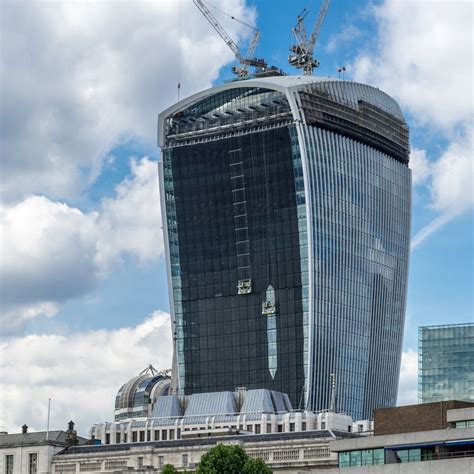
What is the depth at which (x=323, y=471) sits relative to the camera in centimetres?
18150

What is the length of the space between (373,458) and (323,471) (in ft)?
25.7

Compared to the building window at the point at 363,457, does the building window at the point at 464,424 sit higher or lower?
higher

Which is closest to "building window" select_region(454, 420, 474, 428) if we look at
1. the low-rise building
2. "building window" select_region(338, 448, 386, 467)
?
the low-rise building

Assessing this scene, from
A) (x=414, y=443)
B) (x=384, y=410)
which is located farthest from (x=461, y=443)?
(x=384, y=410)

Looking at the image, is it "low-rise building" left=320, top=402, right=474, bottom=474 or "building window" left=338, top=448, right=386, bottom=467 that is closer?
"low-rise building" left=320, top=402, right=474, bottom=474

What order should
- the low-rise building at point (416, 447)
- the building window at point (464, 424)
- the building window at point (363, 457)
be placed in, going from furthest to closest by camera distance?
the building window at point (363, 457) < the building window at point (464, 424) < the low-rise building at point (416, 447)

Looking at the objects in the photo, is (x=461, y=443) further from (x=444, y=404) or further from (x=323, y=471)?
(x=323, y=471)

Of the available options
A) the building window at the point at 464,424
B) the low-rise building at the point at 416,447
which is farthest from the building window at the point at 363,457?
the building window at the point at 464,424

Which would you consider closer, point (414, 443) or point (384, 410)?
point (414, 443)

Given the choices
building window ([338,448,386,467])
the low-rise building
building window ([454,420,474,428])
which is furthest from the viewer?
building window ([338,448,386,467])

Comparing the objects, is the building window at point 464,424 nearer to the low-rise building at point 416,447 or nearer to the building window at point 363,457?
the low-rise building at point 416,447

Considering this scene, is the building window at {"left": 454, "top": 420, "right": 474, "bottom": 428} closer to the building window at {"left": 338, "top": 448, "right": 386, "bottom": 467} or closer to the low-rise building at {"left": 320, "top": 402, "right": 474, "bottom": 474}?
the low-rise building at {"left": 320, "top": 402, "right": 474, "bottom": 474}

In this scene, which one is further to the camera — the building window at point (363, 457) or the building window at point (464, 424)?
the building window at point (363, 457)

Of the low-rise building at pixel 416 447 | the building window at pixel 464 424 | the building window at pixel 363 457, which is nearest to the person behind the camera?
the low-rise building at pixel 416 447
